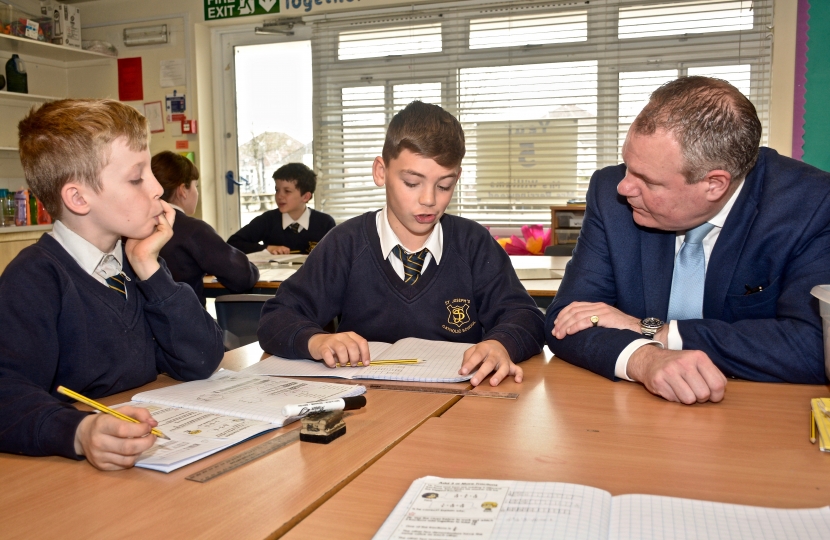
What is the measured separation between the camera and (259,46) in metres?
5.83

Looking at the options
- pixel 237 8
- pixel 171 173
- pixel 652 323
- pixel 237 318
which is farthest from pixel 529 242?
pixel 652 323

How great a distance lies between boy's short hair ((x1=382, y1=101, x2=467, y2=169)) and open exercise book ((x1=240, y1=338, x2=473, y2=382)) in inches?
18.5

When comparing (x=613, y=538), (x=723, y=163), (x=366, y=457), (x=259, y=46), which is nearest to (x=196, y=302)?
(x=366, y=457)

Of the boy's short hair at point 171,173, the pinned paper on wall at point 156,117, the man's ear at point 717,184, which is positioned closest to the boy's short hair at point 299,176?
the boy's short hair at point 171,173

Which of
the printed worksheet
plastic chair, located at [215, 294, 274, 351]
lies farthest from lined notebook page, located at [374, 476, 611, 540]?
plastic chair, located at [215, 294, 274, 351]

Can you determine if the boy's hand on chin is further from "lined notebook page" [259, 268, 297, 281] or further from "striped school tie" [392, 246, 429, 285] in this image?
"lined notebook page" [259, 268, 297, 281]

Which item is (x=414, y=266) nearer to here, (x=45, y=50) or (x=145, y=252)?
(x=145, y=252)

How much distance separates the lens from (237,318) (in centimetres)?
271

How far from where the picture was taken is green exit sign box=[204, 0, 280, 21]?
552 centimetres

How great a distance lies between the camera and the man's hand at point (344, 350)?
1.46 m

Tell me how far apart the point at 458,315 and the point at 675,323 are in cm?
59

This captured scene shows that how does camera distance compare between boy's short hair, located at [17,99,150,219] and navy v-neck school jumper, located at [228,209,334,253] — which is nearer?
boy's short hair, located at [17,99,150,219]

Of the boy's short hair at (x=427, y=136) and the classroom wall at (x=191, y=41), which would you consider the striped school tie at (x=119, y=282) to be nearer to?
the boy's short hair at (x=427, y=136)

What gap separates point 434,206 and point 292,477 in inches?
38.9
